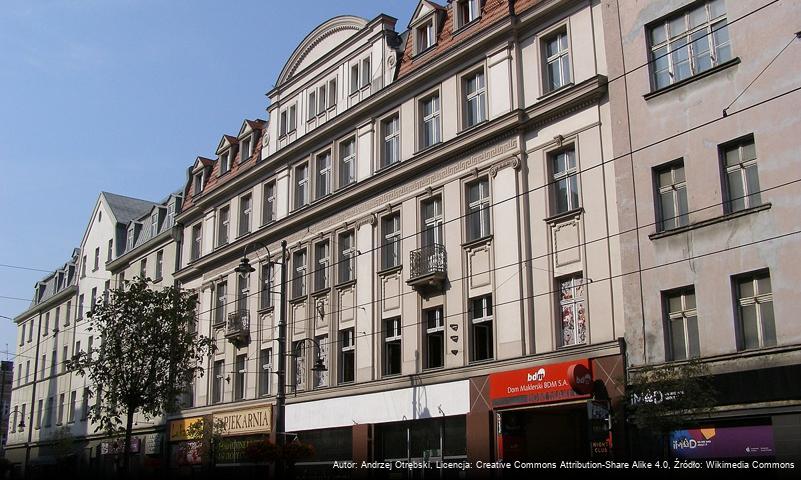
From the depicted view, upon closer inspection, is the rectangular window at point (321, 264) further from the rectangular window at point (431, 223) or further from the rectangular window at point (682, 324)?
the rectangular window at point (682, 324)

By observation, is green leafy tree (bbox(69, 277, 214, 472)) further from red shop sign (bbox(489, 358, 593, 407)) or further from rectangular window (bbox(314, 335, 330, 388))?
red shop sign (bbox(489, 358, 593, 407))

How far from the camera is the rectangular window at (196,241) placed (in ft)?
154

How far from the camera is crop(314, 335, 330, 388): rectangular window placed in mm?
34812

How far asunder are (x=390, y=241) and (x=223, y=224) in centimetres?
1457

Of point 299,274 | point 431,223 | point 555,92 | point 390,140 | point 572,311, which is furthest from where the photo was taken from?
point 299,274

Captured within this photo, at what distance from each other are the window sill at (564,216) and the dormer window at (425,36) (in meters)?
9.81

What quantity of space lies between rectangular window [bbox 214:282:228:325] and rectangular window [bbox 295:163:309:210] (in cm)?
717

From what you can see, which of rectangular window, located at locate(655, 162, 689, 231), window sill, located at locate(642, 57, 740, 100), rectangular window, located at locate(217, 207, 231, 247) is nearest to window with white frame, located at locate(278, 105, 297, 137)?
rectangular window, located at locate(217, 207, 231, 247)

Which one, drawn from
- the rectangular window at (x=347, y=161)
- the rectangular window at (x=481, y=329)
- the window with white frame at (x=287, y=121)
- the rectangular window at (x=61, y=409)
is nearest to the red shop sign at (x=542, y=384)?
the rectangular window at (x=481, y=329)

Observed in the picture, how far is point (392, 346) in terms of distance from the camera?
105 feet

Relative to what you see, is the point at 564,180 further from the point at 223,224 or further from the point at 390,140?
the point at 223,224

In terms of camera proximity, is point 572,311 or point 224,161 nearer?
point 572,311

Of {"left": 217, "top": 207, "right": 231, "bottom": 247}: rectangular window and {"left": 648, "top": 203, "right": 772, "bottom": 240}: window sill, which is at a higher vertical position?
{"left": 217, "top": 207, "right": 231, "bottom": 247}: rectangular window

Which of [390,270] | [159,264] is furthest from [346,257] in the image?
[159,264]
